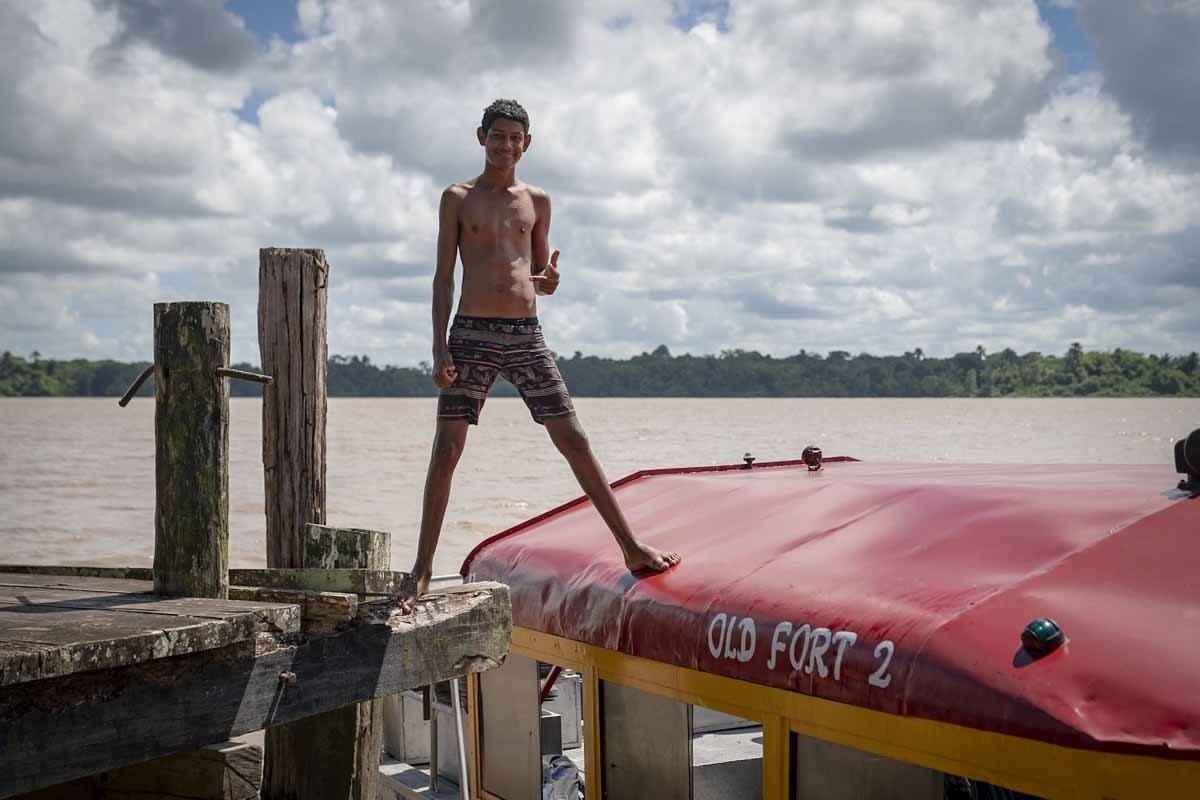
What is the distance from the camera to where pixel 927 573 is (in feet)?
15.9

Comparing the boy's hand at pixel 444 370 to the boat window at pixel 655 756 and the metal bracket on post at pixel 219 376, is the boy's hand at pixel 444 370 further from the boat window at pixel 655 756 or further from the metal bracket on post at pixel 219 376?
the boat window at pixel 655 756

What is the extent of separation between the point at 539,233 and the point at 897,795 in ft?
8.94

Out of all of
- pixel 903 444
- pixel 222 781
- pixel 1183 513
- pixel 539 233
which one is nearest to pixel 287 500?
pixel 222 781

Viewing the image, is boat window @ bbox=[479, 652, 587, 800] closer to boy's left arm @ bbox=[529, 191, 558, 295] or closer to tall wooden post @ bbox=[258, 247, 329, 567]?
tall wooden post @ bbox=[258, 247, 329, 567]

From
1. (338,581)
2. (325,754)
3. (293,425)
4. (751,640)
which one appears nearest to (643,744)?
(751,640)

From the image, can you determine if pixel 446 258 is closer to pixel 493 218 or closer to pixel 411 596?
pixel 493 218

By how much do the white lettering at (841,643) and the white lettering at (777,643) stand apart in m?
0.28

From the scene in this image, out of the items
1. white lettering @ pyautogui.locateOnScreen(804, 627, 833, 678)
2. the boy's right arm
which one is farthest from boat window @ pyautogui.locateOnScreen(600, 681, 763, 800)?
the boy's right arm

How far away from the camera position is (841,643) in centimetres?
463

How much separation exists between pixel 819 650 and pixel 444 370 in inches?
72.7

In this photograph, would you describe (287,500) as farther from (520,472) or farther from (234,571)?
(520,472)

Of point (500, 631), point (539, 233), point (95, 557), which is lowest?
point (95, 557)

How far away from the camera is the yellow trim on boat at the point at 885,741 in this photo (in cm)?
366

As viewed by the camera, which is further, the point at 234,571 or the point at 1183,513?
the point at 234,571
